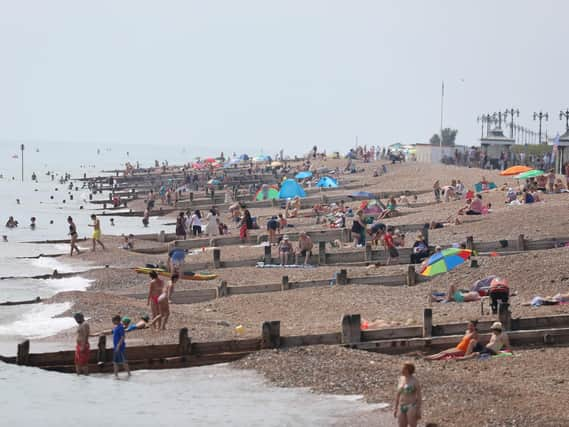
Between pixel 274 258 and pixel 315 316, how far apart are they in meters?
8.62

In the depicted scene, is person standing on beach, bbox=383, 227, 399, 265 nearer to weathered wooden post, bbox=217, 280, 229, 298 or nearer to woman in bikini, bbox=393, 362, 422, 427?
weathered wooden post, bbox=217, 280, 229, 298

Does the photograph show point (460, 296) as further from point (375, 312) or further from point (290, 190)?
point (290, 190)

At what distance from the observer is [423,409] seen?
667 inches

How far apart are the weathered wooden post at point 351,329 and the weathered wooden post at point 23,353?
5145mm

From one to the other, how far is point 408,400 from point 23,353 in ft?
23.6

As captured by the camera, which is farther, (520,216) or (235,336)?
(520,216)

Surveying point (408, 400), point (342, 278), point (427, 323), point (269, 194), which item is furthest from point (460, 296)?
point (269, 194)

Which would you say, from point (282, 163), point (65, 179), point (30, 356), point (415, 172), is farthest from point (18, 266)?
point (65, 179)

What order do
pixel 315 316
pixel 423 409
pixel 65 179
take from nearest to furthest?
pixel 423 409, pixel 315 316, pixel 65 179

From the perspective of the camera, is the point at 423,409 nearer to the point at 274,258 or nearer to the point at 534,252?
the point at 534,252

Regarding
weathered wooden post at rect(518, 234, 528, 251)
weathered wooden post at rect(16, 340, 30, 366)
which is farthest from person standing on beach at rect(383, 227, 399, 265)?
weathered wooden post at rect(16, 340, 30, 366)

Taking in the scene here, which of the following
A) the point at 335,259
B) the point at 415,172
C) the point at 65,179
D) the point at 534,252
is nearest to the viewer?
the point at 534,252

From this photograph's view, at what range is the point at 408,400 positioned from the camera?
1530cm

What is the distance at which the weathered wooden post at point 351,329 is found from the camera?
65.7 ft
